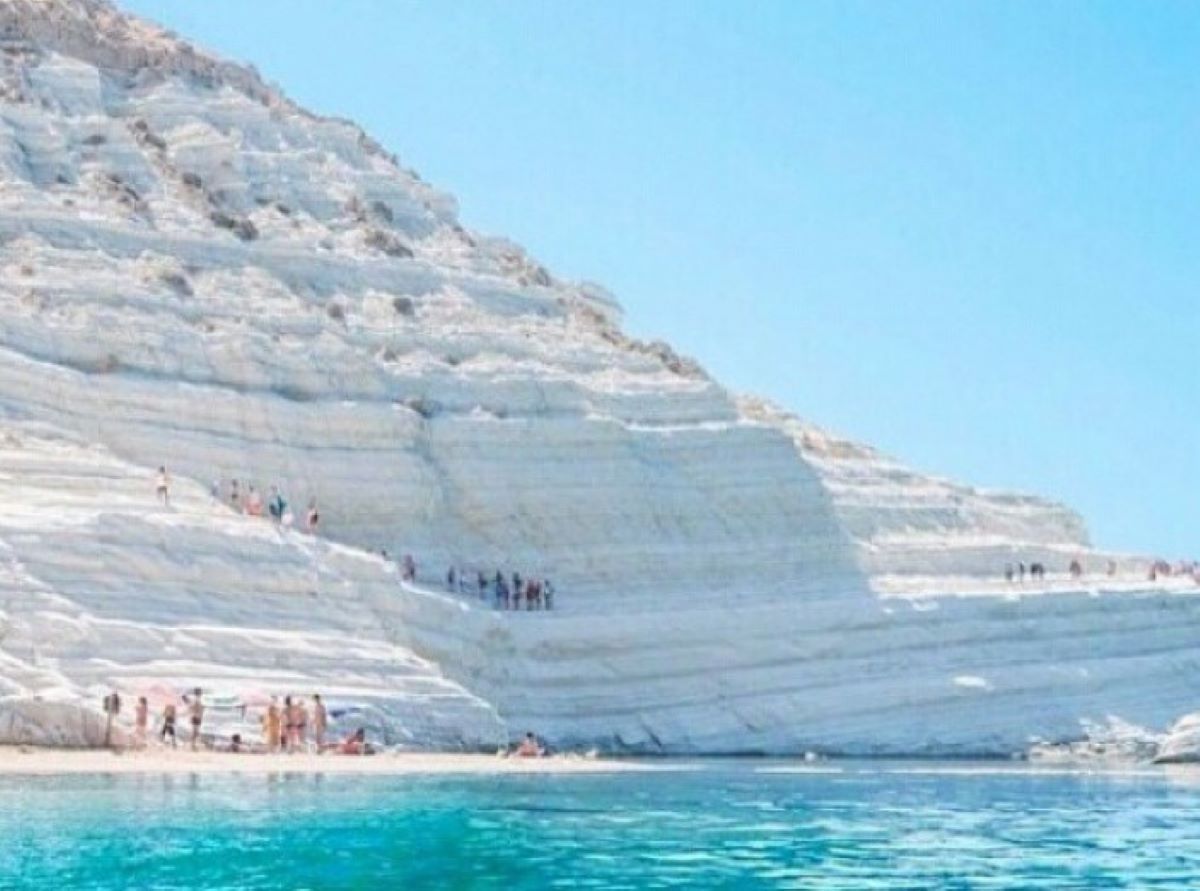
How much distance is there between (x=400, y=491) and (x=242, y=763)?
17.0 meters

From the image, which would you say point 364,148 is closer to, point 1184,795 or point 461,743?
point 461,743

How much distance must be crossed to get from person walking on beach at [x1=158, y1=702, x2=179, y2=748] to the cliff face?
1371 mm

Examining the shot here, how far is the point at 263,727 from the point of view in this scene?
40750 millimetres

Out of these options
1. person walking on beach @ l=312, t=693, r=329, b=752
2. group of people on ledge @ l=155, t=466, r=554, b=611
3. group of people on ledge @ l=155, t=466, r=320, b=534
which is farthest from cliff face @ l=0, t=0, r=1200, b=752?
person walking on beach @ l=312, t=693, r=329, b=752

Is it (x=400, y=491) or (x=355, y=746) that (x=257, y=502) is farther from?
(x=355, y=746)

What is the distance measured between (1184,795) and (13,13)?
42160 mm

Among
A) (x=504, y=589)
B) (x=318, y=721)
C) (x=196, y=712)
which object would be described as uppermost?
(x=504, y=589)

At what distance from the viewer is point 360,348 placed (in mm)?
57406

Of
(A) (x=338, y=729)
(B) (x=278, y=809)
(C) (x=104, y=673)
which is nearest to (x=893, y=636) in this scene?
(A) (x=338, y=729)

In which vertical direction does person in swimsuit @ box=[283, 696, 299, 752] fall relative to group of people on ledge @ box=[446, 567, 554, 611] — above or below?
below

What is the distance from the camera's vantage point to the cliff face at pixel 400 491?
44.4 metres

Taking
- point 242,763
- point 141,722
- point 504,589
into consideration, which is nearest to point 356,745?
point 242,763

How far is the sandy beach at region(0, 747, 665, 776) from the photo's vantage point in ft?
115

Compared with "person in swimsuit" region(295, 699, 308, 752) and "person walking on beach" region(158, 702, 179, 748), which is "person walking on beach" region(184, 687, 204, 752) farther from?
"person in swimsuit" region(295, 699, 308, 752)
